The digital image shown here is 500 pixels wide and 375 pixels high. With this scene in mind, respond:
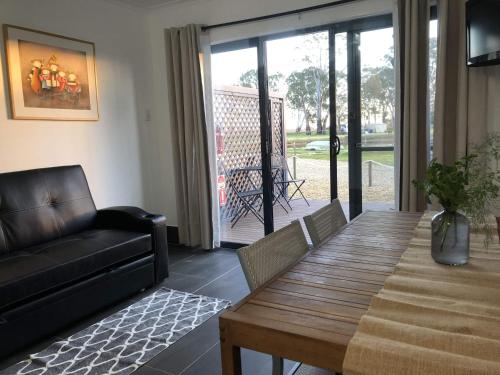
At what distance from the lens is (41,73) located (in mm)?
3242

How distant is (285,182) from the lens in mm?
4992

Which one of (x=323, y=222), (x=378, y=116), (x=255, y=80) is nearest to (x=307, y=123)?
(x=255, y=80)

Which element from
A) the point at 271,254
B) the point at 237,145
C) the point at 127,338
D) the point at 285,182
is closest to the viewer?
the point at 271,254

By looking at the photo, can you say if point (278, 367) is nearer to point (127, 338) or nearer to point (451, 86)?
point (127, 338)

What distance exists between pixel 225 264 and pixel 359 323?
8.95ft

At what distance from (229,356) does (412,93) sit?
8.45 ft

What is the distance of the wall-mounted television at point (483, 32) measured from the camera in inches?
97.7

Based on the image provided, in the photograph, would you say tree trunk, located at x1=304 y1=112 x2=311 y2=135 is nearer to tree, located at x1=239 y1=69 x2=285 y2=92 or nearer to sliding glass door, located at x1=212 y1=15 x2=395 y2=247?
sliding glass door, located at x1=212 y1=15 x2=395 y2=247

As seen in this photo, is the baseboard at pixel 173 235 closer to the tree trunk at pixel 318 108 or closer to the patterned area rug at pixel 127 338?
the patterned area rug at pixel 127 338

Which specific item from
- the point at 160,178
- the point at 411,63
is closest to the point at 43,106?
the point at 160,178

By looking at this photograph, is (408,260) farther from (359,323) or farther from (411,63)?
(411,63)

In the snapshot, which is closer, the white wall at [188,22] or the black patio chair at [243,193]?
the white wall at [188,22]

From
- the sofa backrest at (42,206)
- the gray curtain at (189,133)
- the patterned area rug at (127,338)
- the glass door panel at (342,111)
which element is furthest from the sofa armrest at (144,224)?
the glass door panel at (342,111)

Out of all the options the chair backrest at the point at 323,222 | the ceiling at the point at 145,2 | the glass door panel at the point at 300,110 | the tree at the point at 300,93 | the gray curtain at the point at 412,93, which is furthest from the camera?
the ceiling at the point at 145,2
